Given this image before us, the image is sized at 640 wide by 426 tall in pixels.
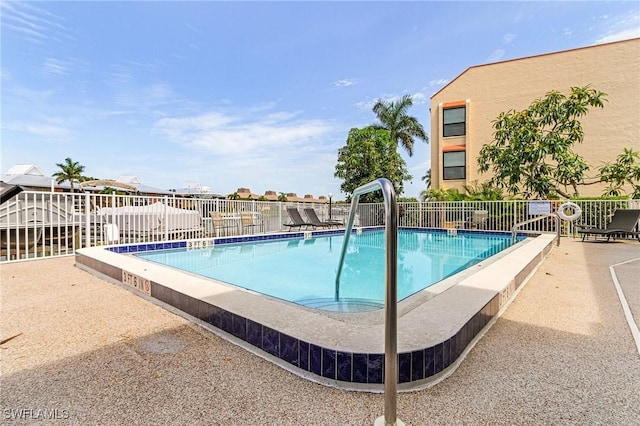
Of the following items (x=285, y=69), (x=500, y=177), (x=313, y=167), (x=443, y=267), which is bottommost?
(x=443, y=267)

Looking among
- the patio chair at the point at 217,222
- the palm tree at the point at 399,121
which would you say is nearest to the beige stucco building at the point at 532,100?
the palm tree at the point at 399,121

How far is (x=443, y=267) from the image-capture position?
6375mm

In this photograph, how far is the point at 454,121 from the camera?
17.9 metres

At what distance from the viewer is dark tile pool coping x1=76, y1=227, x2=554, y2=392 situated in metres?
1.69

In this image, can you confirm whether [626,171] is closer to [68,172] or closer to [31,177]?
[31,177]

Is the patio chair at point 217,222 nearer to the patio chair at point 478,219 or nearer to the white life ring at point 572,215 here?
the white life ring at point 572,215

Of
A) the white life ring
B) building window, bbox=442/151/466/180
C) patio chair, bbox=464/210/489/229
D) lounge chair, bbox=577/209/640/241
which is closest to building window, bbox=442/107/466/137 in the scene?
building window, bbox=442/151/466/180

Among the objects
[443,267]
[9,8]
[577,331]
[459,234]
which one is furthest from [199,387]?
[459,234]

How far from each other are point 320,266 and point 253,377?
4.60 m

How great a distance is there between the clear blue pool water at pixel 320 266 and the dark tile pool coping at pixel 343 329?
1.12 m

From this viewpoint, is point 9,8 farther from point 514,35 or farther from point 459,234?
point 514,35

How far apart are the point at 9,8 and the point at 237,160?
14.6m

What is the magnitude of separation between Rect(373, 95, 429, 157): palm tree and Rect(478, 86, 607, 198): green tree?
7.62 metres

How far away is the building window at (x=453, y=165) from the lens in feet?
57.9
